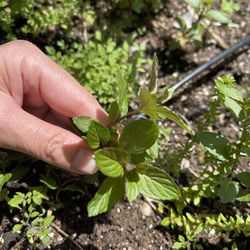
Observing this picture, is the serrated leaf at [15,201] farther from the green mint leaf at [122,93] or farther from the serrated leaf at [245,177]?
the serrated leaf at [245,177]

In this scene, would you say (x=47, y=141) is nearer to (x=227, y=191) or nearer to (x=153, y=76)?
(x=153, y=76)

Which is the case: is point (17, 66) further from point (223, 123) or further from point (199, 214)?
point (223, 123)

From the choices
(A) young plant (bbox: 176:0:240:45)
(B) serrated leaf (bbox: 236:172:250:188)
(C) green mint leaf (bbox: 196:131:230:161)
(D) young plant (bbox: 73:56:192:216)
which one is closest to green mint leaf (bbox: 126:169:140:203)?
(D) young plant (bbox: 73:56:192:216)

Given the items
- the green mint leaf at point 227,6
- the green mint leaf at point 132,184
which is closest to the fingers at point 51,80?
the green mint leaf at point 132,184

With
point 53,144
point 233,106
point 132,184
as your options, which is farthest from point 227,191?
point 53,144

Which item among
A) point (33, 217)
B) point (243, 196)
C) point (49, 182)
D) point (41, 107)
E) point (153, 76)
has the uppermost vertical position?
point (153, 76)

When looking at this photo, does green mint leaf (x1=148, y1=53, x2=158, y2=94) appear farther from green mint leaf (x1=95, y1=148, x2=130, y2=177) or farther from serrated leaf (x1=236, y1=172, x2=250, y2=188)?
serrated leaf (x1=236, y1=172, x2=250, y2=188)
